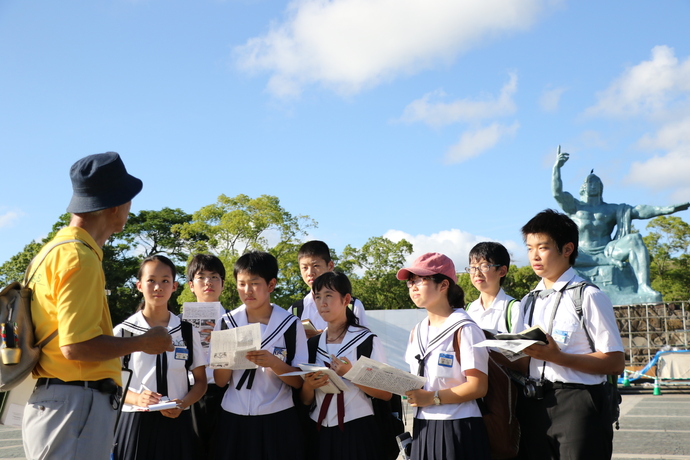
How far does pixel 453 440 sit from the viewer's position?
10.2 ft

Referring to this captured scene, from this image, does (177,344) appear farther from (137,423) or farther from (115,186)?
(115,186)

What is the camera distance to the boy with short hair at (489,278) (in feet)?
13.9

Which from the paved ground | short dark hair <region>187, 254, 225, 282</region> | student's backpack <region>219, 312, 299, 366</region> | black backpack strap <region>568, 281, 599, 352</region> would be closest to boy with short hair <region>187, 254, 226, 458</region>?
short dark hair <region>187, 254, 225, 282</region>

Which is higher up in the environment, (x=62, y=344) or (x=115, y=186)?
(x=115, y=186)

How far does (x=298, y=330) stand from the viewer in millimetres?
3666

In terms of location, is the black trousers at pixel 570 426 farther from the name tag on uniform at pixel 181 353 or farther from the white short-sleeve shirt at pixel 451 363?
the name tag on uniform at pixel 181 353

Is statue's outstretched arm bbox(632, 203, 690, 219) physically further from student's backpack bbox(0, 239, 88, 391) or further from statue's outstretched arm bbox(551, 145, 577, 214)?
student's backpack bbox(0, 239, 88, 391)

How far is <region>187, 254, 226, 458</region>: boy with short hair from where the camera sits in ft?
12.2

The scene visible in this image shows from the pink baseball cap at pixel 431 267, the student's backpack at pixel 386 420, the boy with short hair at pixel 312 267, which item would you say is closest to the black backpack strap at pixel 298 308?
the boy with short hair at pixel 312 267

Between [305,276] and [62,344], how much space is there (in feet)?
8.75

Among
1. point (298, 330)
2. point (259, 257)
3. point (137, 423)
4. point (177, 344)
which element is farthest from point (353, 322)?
point (137, 423)

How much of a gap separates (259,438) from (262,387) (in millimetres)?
281

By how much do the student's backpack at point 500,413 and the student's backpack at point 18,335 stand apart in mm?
2000

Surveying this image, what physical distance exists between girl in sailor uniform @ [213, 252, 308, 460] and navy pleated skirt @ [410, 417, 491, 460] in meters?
0.75
